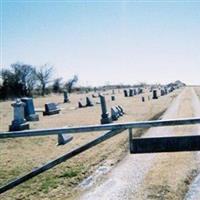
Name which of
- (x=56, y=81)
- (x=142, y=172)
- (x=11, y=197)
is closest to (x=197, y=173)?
(x=142, y=172)

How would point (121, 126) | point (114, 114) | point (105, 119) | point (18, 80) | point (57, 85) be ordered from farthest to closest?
point (57, 85) < point (18, 80) < point (114, 114) < point (105, 119) < point (121, 126)

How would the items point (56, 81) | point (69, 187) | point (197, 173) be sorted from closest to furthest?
point (69, 187) < point (197, 173) < point (56, 81)

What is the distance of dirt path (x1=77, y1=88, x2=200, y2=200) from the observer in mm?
6875

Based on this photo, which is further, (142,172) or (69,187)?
(142,172)

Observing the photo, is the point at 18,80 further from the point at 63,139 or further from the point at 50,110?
the point at 63,139

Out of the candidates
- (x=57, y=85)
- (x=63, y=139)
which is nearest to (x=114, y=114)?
(x=63, y=139)

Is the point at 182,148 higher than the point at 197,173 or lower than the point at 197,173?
higher

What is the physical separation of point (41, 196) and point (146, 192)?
201cm

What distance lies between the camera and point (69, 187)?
303 inches

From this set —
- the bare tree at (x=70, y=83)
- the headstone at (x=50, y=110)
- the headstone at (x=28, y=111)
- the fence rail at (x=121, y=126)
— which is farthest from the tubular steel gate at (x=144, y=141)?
the bare tree at (x=70, y=83)

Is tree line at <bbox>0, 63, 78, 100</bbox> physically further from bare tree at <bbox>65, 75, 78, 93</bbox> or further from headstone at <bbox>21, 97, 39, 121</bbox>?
headstone at <bbox>21, 97, 39, 121</bbox>

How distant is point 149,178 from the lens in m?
7.91

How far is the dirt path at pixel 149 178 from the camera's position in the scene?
6.88m

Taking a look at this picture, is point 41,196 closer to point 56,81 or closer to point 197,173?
point 197,173
